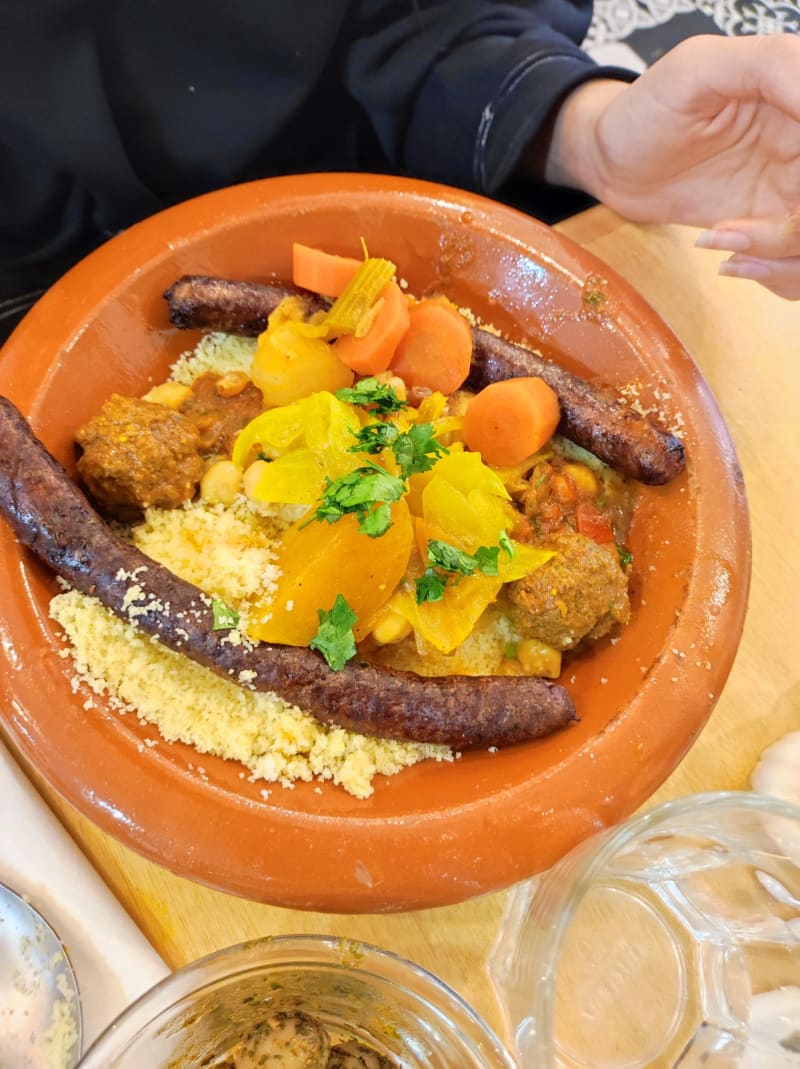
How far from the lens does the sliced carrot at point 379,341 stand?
1.57 m

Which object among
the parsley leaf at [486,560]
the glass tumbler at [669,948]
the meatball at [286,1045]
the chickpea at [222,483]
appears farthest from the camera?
the chickpea at [222,483]

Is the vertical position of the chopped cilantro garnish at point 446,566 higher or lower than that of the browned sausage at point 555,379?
lower

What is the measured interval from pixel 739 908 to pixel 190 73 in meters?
1.98

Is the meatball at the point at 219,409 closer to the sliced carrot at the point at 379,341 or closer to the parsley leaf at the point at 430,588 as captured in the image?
the sliced carrot at the point at 379,341

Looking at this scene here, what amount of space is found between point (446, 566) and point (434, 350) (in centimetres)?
51

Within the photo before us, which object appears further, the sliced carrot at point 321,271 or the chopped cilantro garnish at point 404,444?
the sliced carrot at point 321,271

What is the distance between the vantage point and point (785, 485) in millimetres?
1806

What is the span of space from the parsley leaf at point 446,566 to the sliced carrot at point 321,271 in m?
0.63

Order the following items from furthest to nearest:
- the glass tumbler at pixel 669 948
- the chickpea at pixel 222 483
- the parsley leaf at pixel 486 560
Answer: the chickpea at pixel 222 483
the parsley leaf at pixel 486 560
the glass tumbler at pixel 669 948

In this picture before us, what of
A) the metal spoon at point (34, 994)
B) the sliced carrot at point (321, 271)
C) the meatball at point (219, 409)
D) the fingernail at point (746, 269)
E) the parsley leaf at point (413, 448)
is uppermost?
the fingernail at point (746, 269)

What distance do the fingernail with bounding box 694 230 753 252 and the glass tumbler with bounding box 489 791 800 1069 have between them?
3.68 feet

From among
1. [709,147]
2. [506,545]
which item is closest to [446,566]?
[506,545]

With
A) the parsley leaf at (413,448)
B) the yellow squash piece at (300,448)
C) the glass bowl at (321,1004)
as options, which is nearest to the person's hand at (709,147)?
the parsley leaf at (413,448)

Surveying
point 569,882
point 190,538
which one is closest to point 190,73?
point 190,538
